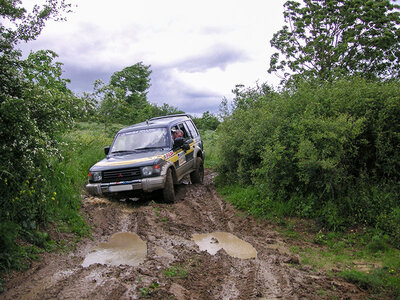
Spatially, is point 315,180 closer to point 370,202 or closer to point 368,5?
point 370,202

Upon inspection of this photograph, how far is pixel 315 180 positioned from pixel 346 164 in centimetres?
84

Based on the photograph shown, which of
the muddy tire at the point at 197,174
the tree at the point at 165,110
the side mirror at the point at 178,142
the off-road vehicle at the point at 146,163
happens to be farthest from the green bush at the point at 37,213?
the tree at the point at 165,110


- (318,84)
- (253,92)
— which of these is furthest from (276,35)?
(318,84)

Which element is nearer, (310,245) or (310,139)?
(310,245)

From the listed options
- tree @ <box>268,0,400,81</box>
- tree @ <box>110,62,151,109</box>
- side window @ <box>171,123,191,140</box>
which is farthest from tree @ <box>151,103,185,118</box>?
side window @ <box>171,123,191,140</box>

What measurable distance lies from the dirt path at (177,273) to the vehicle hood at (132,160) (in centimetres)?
146

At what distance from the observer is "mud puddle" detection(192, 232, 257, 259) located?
17.0 ft

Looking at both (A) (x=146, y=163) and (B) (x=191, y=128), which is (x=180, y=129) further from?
(A) (x=146, y=163)

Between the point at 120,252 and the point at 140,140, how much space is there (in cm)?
419

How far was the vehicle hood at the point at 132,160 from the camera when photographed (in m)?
7.53

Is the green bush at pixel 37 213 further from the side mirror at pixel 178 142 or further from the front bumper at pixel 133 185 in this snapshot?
the side mirror at pixel 178 142

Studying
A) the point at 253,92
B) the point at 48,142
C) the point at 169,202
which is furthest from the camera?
the point at 253,92

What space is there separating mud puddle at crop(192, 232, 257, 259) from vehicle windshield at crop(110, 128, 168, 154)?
330cm

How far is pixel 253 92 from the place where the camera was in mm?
12891
